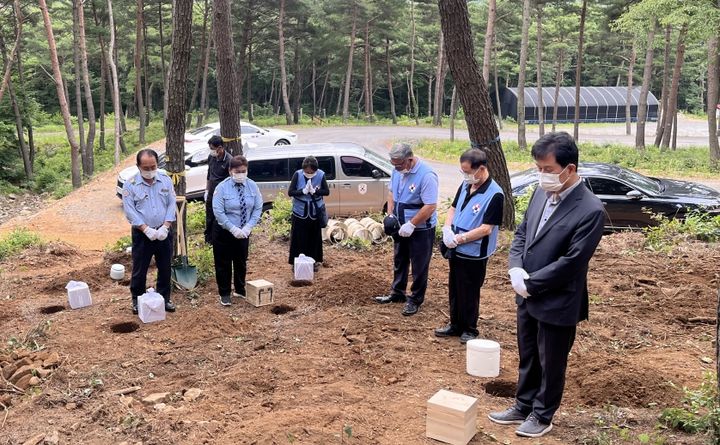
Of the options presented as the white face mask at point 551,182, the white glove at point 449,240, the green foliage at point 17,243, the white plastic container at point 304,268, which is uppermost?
the white face mask at point 551,182

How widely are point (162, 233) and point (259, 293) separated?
1.26 m

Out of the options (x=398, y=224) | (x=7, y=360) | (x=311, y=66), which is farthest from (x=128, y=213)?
(x=311, y=66)

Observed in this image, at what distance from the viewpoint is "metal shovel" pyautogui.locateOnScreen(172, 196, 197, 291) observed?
7336 mm

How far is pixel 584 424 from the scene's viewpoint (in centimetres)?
393

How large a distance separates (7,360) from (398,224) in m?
3.79

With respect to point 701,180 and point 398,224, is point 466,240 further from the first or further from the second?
point 701,180

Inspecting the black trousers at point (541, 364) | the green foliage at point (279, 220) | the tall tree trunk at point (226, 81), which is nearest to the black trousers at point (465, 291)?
the black trousers at point (541, 364)

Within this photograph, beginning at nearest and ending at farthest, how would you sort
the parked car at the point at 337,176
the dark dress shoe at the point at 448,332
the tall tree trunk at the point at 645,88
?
the dark dress shoe at the point at 448,332 → the parked car at the point at 337,176 → the tall tree trunk at the point at 645,88

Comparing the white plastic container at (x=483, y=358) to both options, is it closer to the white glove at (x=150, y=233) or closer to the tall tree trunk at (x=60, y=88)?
the white glove at (x=150, y=233)

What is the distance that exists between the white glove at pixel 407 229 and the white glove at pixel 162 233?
8.12 ft

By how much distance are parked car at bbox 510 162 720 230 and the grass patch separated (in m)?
10.3

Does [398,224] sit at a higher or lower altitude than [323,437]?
higher

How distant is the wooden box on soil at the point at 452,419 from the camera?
362cm

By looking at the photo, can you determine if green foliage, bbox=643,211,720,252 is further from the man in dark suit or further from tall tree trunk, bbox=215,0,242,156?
tall tree trunk, bbox=215,0,242,156
